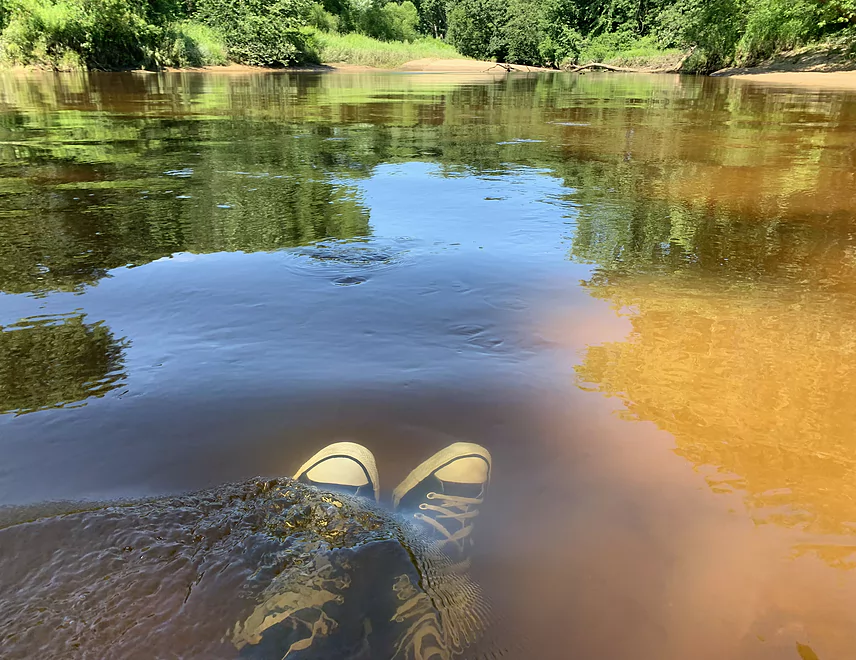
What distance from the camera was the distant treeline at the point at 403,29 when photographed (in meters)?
26.3

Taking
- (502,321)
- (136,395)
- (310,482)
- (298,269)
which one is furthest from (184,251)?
(310,482)

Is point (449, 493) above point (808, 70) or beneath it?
beneath

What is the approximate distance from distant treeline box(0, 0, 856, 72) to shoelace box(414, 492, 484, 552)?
2788 cm

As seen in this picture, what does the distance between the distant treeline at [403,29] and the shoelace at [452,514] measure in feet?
91.5

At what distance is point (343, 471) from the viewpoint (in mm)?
1793

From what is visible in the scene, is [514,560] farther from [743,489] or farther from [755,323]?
[755,323]

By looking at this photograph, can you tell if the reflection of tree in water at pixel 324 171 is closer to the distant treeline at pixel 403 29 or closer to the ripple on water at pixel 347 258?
the ripple on water at pixel 347 258

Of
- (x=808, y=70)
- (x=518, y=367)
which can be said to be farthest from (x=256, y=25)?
(x=518, y=367)

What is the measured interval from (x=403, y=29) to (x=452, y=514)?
58.5m

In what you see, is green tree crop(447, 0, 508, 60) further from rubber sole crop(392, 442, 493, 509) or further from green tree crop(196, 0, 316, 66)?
rubber sole crop(392, 442, 493, 509)

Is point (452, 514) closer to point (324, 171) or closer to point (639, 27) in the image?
point (324, 171)

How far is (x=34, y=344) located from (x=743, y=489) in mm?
2958

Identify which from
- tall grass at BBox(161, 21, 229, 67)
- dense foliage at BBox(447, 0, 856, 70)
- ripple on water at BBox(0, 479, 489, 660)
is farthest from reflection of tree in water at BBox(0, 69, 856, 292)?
tall grass at BBox(161, 21, 229, 67)

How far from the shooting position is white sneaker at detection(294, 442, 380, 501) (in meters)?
1.76
